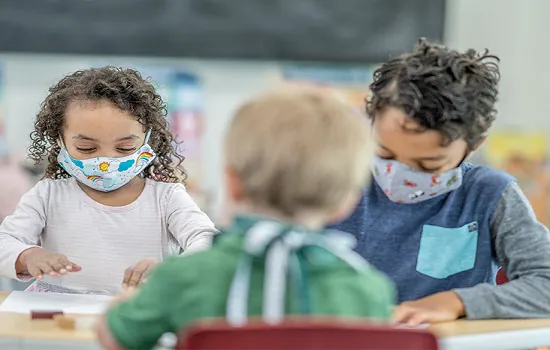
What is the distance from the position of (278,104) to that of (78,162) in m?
0.80

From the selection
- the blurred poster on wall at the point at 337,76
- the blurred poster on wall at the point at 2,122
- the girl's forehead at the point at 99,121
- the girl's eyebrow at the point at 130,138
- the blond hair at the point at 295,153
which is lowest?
the blurred poster on wall at the point at 2,122

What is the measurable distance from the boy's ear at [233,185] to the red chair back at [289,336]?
0.17 metres

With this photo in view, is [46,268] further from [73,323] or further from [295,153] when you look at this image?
[295,153]

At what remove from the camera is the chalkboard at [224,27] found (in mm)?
4352

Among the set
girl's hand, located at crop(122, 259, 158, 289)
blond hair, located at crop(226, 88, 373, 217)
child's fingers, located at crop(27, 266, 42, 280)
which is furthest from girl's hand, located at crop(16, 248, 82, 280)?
blond hair, located at crop(226, 88, 373, 217)

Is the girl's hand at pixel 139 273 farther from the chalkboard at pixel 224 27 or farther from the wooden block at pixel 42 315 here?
the chalkboard at pixel 224 27

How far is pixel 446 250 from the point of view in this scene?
180cm

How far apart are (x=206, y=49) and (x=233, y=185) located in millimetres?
3350

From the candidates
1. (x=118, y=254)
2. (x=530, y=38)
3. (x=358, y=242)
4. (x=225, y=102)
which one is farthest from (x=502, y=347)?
(x=530, y=38)

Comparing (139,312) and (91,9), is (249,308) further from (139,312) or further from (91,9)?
(91,9)

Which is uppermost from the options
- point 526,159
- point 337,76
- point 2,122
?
point 337,76

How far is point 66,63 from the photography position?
4.38 m

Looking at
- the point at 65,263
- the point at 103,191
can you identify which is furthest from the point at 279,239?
the point at 103,191

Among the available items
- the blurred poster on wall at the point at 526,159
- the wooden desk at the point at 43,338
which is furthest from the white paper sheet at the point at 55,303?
the blurred poster on wall at the point at 526,159
